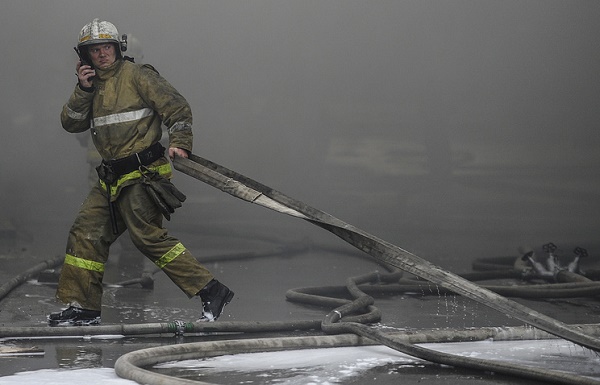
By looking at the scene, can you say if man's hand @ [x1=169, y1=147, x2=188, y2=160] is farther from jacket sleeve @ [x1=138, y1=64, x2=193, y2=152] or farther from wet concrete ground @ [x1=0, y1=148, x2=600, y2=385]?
wet concrete ground @ [x1=0, y1=148, x2=600, y2=385]

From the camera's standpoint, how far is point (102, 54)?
4.84 m

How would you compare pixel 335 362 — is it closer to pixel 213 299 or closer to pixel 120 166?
pixel 213 299

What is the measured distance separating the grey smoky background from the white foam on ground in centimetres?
464

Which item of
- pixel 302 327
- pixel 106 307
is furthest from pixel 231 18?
pixel 302 327

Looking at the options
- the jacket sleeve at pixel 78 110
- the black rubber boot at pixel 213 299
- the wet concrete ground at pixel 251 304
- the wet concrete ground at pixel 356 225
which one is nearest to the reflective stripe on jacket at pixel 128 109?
the jacket sleeve at pixel 78 110

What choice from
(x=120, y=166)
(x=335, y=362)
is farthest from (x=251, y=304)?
(x=335, y=362)

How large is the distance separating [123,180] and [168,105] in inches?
14.9

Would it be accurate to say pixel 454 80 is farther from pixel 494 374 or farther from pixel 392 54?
pixel 494 374

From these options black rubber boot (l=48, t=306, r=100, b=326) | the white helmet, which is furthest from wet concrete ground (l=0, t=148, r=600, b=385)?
the white helmet

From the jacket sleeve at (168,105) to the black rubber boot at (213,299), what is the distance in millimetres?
627

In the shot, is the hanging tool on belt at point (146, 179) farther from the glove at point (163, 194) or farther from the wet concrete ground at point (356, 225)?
the wet concrete ground at point (356, 225)

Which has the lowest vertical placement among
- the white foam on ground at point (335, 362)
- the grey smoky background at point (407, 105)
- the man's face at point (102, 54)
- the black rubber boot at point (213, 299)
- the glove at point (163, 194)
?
the white foam on ground at point (335, 362)

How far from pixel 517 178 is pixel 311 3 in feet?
7.32

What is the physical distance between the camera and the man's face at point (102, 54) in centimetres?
484
